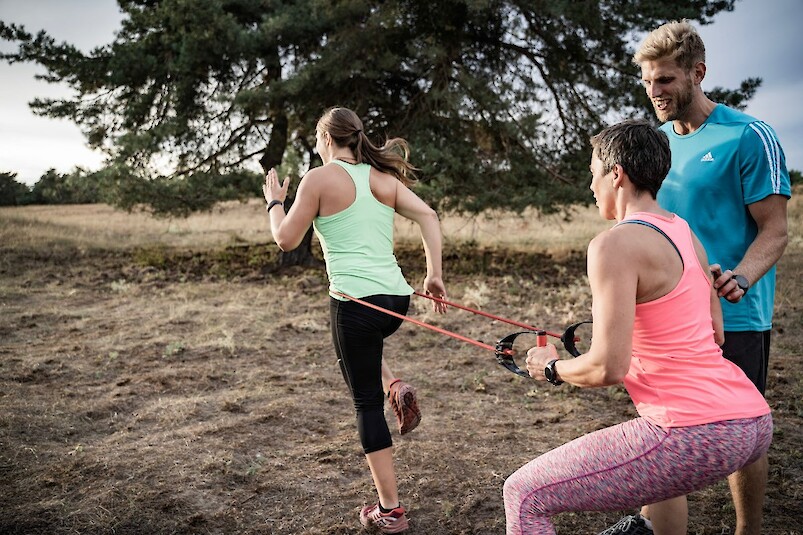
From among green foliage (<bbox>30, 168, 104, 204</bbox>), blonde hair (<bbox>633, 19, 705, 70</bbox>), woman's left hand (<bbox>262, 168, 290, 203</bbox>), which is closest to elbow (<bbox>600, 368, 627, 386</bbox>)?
blonde hair (<bbox>633, 19, 705, 70</bbox>)

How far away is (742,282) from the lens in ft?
7.21

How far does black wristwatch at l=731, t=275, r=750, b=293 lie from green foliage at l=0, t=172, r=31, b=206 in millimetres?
24355

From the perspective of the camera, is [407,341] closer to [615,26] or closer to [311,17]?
[311,17]

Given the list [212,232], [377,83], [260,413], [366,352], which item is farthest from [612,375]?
[212,232]

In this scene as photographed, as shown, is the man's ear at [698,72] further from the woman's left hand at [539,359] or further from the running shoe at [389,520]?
the running shoe at [389,520]

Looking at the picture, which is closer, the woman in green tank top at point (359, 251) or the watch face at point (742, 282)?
the watch face at point (742, 282)

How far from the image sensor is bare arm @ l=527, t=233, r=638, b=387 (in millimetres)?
1589

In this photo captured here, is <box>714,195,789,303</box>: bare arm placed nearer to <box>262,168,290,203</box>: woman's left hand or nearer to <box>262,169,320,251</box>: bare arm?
<box>262,169,320,251</box>: bare arm

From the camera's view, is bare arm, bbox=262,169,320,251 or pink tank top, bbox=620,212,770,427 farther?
bare arm, bbox=262,169,320,251

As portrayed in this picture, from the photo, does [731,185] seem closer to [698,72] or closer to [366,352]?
[698,72]

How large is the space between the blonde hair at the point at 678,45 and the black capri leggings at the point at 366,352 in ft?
4.85

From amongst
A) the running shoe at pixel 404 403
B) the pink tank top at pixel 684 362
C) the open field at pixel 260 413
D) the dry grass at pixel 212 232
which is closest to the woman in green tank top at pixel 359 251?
the running shoe at pixel 404 403

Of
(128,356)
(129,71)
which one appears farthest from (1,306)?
(129,71)

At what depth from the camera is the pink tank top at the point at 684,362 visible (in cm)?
165
